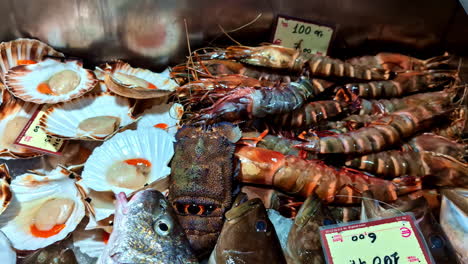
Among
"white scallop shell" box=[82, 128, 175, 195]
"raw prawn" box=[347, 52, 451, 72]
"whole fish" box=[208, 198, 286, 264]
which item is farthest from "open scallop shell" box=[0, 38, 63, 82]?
"raw prawn" box=[347, 52, 451, 72]

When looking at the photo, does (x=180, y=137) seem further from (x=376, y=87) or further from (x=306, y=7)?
(x=376, y=87)

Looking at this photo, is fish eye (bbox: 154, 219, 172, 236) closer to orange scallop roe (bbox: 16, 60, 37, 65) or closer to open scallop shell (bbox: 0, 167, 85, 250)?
open scallop shell (bbox: 0, 167, 85, 250)

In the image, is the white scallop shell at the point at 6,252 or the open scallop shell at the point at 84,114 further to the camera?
the open scallop shell at the point at 84,114

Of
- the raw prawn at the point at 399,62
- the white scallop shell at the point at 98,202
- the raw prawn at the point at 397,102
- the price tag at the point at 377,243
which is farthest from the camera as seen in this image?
the raw prawn at the point at 399,62

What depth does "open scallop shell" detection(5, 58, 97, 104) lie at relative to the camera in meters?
1.84

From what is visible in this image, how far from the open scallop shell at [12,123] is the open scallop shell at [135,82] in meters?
0.43

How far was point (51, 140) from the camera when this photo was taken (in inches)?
70.4

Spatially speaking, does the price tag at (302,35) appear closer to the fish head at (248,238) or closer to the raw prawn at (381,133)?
the raw prawn at (381,133)

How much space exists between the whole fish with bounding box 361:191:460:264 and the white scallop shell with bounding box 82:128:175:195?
877mm

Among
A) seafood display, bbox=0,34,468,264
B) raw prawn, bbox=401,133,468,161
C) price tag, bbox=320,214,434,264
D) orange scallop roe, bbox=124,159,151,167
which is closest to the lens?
price tag, bbox=320,214,434,264

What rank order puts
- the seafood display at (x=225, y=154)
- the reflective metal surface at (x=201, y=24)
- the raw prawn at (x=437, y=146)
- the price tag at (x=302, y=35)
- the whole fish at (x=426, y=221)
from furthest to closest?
the price tag at (x=302, y=35), the raw prawn at (x=437, y=146), the reflective metal surface at (x=201, y=24), the seafood display at (x=225, y=154), the whole fish at (x=426, y=221)

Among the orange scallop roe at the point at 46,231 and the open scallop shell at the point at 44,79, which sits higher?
the open scallop shell at the point at 44,79

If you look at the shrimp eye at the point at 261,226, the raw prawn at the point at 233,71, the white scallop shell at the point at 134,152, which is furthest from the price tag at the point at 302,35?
the shrimp eye at the point at 261,226

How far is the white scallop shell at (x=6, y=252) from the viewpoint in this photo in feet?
4.73
